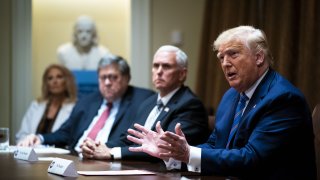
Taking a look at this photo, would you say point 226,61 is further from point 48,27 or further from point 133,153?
point 48,27

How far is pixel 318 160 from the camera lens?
2426mm

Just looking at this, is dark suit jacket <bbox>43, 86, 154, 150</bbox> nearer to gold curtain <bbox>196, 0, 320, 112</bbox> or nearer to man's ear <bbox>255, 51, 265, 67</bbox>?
gold curtain <bbox>196, 0, 320, 112</bbox>

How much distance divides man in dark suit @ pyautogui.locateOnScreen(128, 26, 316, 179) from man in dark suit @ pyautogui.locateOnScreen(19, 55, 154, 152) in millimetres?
1315

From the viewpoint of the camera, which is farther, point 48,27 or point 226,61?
point 48,27

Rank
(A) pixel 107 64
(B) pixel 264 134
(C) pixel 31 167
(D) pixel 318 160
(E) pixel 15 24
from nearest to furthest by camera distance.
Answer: (B) pixel 264 134
(C) pixel 31 167
(D) pixel 318 160
(A) pixel 107 64
(E) pixel 15 24

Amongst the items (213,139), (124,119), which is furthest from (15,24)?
Result: (213,139)

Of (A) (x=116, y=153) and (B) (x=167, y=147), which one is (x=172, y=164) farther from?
(A) (x=116, y=153)

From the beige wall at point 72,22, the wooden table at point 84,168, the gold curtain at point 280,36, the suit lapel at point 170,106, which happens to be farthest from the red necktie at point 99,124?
the beige wall at point 72,22

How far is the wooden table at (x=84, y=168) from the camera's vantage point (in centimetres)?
199

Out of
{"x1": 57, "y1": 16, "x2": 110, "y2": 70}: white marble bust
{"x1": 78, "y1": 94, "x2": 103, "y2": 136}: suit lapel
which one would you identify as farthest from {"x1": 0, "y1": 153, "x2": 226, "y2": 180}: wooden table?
{"x1": 57, "y1": 16, "x2": 110, "y2": 70}: white marble bust

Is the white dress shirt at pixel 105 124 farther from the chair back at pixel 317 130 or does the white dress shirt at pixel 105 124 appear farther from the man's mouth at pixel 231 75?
the chair back at pixel 317 130

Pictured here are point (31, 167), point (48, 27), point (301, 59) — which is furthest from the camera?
point (48, 27)

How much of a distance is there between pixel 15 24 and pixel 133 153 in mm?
2653

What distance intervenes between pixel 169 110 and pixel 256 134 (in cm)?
89
